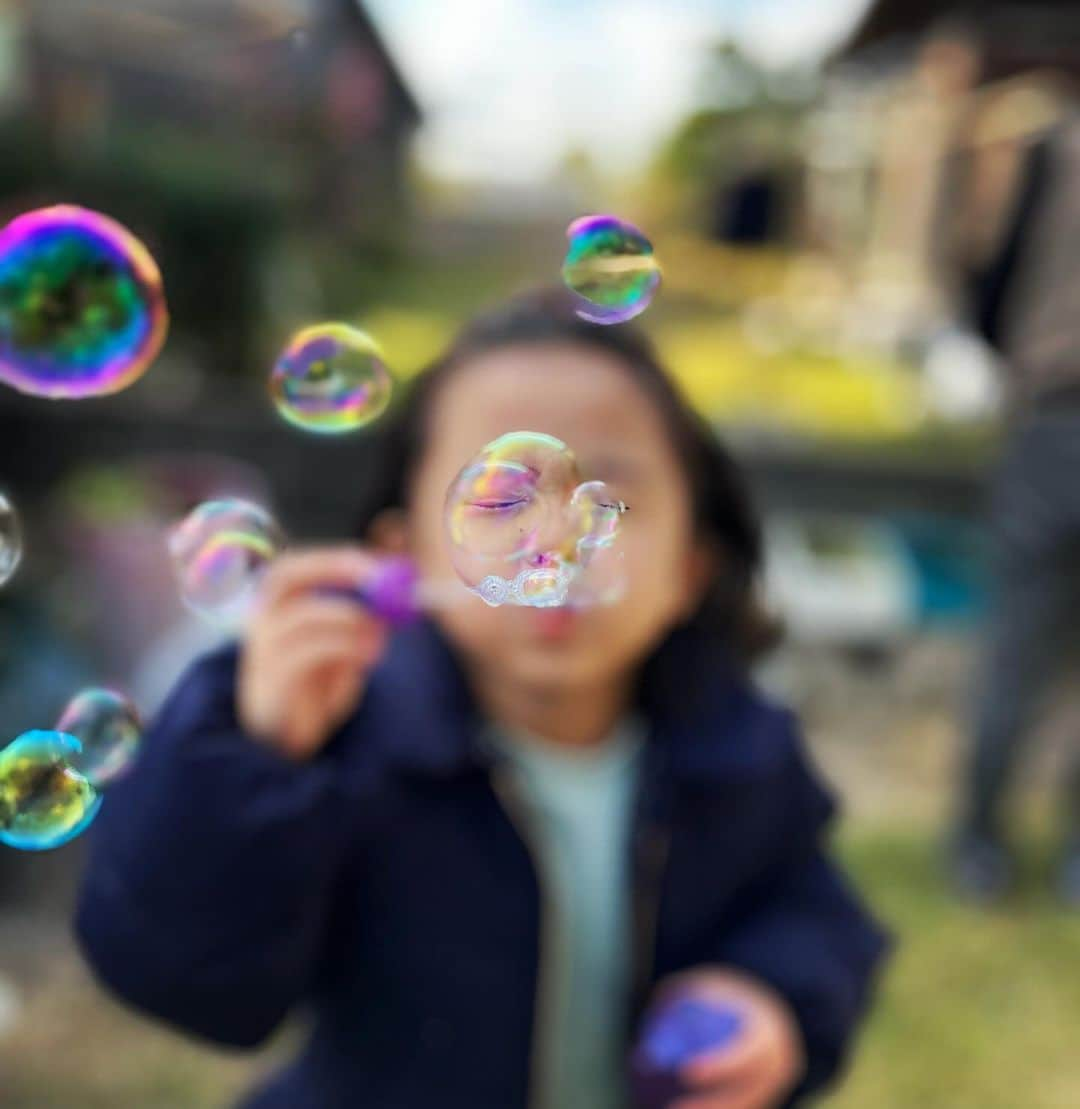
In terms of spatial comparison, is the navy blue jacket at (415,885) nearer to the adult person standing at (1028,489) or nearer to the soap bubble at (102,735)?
the soap bubble at (102,735)

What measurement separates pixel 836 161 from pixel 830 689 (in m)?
4.23

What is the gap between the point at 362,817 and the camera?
88cm

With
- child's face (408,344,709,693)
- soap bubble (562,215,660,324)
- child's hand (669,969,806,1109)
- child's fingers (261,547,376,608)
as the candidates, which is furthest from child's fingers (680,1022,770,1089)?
soap bubble (562,215,660,324)

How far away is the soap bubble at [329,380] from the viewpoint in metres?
0.96

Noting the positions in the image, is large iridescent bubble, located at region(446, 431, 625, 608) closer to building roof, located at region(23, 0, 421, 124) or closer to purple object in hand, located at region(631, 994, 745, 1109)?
purple object in hand, located at region(631, 994, 745, 1109)

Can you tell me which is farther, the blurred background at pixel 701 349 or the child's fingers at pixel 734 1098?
the blurred background at pixel 701 349

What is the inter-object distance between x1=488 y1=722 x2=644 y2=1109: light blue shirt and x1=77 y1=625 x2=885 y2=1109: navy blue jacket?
3 cm

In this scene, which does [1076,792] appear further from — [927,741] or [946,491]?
[946,491]

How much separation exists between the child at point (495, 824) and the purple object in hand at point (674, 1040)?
0.04 feet

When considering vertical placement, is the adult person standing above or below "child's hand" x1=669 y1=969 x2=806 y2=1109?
above

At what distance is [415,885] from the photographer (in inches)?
35.0

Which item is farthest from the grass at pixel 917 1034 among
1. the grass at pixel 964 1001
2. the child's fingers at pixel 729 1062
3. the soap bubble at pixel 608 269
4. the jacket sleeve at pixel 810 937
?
the soap bubble at pixel 608 269

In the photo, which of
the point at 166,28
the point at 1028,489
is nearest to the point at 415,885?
the point at 1028,489

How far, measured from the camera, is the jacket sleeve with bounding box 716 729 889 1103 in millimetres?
922
